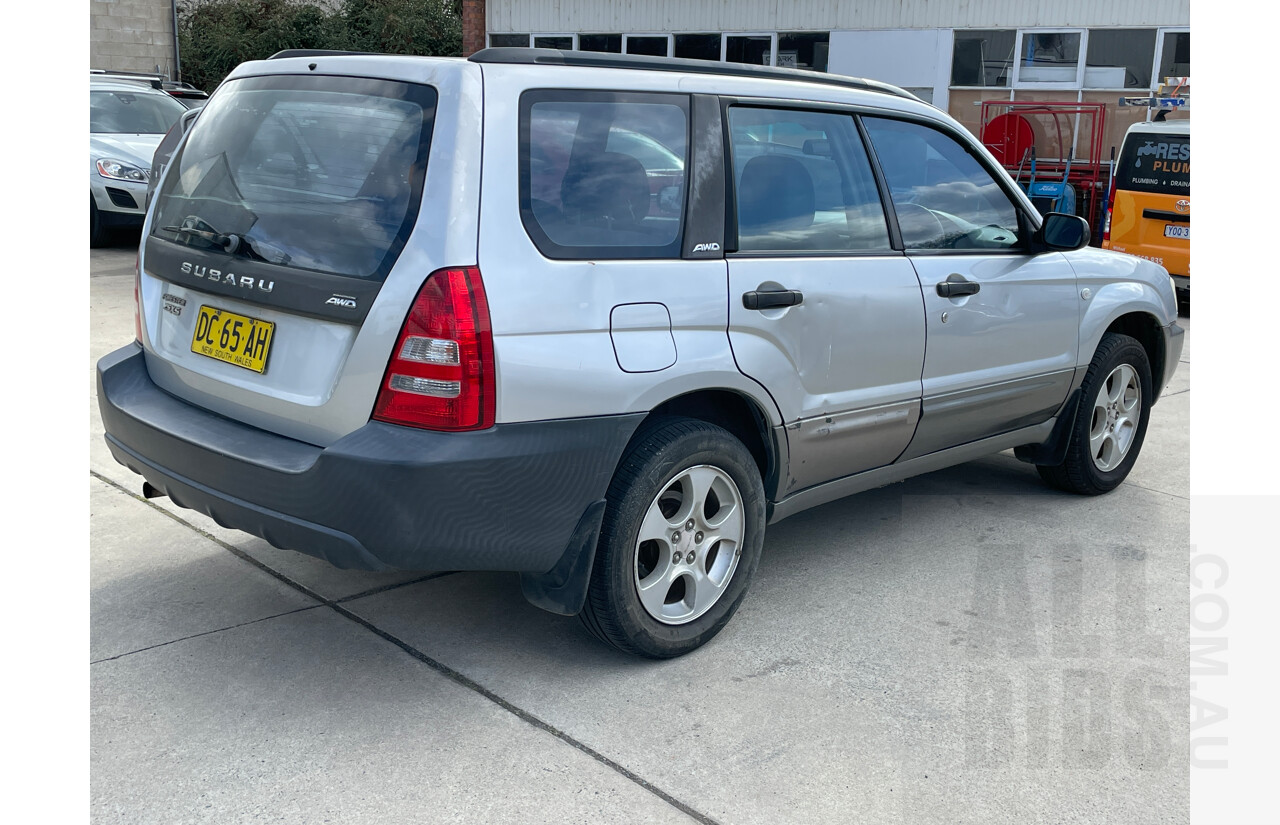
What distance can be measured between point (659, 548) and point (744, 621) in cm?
57

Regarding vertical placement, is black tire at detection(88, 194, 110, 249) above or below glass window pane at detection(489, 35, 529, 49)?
below

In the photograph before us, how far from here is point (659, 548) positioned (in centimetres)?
342

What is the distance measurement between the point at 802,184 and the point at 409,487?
1.73 m

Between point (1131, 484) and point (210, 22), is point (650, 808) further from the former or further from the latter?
point (210, 22)

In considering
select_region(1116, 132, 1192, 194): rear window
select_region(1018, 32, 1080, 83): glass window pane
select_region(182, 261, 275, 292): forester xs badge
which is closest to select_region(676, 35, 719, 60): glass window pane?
select_region(1018, 32, 1080, 83): glass window pane

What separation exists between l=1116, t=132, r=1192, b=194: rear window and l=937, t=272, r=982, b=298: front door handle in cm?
809

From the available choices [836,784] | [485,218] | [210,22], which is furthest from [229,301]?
[210,22]

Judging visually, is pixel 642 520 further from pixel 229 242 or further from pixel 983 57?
pixel 983 57

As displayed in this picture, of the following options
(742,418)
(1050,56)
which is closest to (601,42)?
(1050,56)

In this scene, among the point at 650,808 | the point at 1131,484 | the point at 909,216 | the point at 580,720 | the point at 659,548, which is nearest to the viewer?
the point at 650,808

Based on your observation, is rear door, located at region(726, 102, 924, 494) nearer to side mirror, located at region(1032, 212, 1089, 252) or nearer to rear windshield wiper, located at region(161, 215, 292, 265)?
side mirror, located at region(1032, 212, 1089, 252)

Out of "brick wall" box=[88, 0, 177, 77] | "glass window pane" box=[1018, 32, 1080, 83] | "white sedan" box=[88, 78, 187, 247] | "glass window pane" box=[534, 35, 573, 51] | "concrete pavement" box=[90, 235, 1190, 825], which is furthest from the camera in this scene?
"glass window pane" box=[534, 35, 573, 51]

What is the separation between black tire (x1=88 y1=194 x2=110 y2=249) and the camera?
475 inches

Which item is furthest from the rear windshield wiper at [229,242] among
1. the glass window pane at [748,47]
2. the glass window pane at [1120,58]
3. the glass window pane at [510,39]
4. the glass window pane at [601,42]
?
the glass window pane at [510,39]
